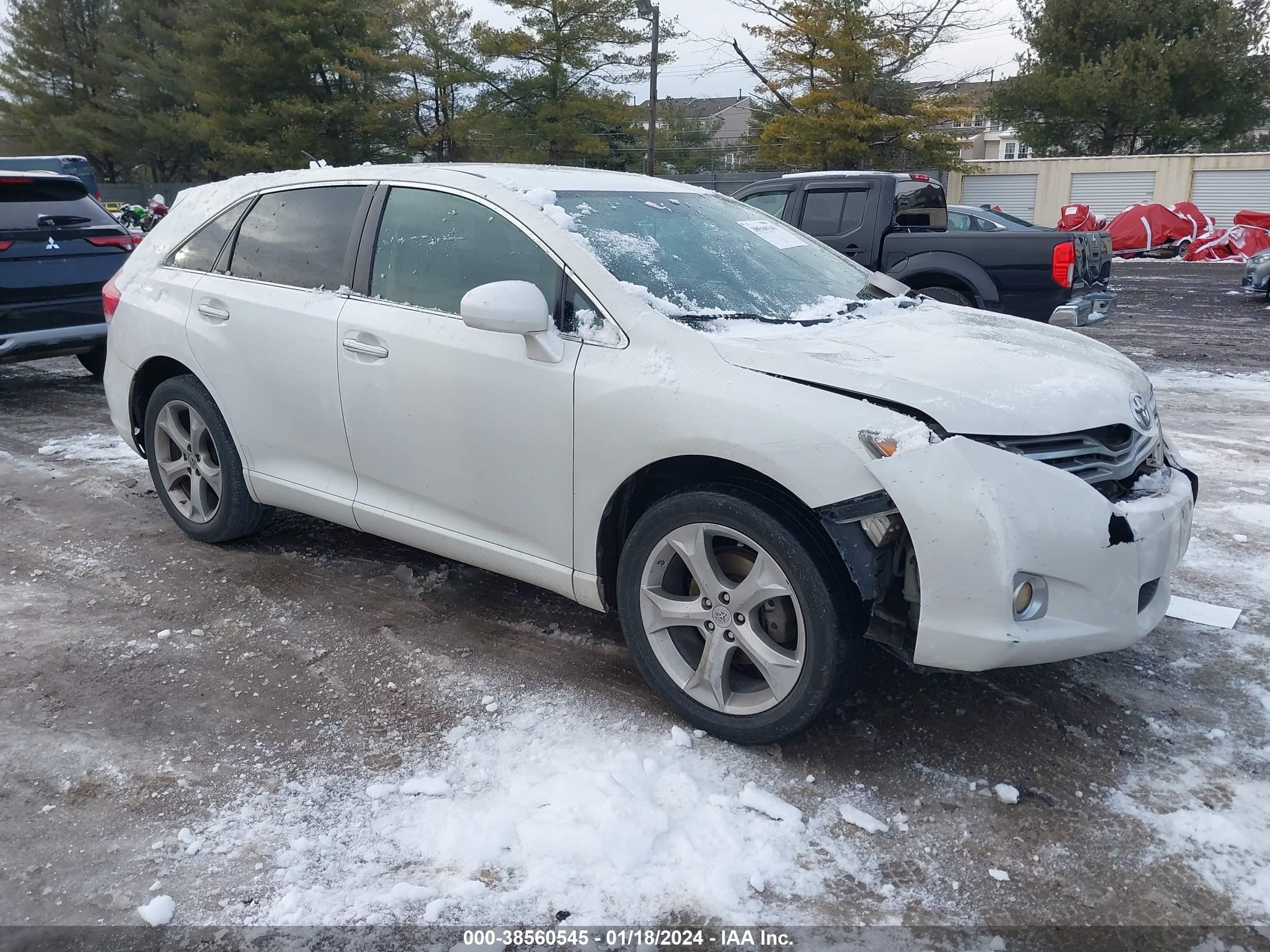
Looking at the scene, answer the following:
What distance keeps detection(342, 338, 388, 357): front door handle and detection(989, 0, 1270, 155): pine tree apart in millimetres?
38033

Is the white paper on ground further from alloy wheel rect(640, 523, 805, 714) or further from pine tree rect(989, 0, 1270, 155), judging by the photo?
pine tree rect(989, 0, 1270, 155)

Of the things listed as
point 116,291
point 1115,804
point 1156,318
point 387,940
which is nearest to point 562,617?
point 387,940

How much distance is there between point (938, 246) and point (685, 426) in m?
6.81

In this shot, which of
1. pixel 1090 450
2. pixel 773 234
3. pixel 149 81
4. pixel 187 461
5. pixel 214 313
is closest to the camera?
pixel 1090 450

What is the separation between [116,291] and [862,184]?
6876 mm

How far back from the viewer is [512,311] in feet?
9.89

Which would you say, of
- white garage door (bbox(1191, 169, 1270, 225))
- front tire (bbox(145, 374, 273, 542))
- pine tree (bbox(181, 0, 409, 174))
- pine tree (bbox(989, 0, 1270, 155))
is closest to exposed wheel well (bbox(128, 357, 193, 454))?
front tire (bbox(145, 374, 273, 542))

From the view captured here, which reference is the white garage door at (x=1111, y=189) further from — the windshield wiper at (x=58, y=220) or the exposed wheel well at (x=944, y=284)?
the windshield wiper at (x=58, y=220)

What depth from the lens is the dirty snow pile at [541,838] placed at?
2336 mm

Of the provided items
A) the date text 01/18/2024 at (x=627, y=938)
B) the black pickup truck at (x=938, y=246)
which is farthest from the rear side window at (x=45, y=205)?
the date text 01/18/2024 at (x=627, y=938)

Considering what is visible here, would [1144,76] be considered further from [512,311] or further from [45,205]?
[512,311]

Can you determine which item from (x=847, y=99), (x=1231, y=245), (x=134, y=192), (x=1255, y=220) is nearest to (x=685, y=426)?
(x=1231, y=245)

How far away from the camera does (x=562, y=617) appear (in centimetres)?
392

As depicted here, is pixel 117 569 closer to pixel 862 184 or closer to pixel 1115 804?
pixel 1115 804
